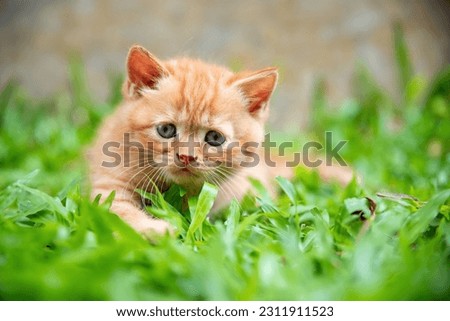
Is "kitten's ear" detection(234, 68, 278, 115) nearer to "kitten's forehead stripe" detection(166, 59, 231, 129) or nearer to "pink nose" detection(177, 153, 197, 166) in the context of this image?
"kitten's forehead stripe" detection(166, 59, 231, 129)

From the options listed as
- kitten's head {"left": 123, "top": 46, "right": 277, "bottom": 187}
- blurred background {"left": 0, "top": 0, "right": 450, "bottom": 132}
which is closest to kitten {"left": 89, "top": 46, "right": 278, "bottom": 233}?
kitten's head {"left": 123, "top": 46, "right": 277, "bottom": 187}

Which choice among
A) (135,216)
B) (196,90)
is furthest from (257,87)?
(135,216)

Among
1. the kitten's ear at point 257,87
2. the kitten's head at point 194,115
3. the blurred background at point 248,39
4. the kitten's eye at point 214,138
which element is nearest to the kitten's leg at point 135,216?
the kitten's head at point 194,115

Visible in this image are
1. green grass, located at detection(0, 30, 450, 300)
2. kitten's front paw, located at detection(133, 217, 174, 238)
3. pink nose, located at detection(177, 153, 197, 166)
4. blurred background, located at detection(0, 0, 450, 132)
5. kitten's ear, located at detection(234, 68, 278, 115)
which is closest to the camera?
Answer: green grass, located at detection(0, 30, 450, 300)

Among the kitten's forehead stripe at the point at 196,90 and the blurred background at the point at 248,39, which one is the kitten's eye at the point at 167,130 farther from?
the blurred background at the point at 248,39

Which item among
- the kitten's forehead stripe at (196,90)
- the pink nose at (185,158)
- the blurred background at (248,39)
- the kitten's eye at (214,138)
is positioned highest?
the blurred background at (248,39)
